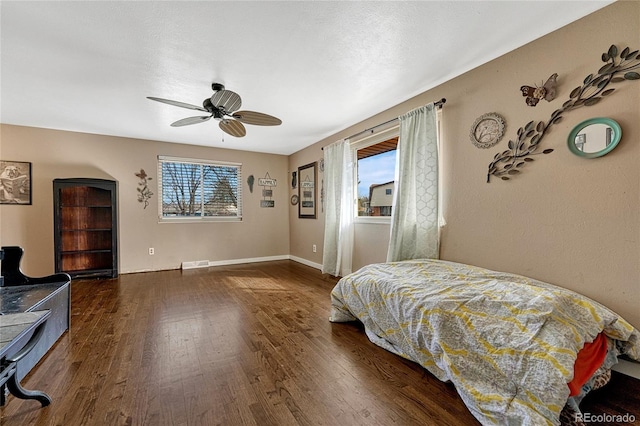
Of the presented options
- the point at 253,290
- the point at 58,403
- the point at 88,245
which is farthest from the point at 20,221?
the point at 58,403

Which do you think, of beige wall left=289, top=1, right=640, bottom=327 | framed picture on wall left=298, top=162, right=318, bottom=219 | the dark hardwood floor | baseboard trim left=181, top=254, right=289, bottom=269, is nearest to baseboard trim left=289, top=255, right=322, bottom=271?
baseboard trim left=181, top=254, right=289, bottom=269

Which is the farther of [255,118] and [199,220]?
[199,220]

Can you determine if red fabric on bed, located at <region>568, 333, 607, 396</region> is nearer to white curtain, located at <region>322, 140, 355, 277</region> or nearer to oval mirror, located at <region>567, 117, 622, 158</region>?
oval mirror, located at <region>567, 117, 622, 158</region>

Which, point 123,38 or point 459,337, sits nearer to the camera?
point 459,337

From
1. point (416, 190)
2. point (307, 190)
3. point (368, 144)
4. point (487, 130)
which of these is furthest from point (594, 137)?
point (307, 190)

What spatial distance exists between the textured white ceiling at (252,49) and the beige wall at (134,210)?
2.90ft

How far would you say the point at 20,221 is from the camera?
3861 mm

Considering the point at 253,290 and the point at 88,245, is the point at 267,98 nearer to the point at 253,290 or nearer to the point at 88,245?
the point at 253,290

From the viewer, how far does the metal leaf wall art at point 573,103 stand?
1647mm

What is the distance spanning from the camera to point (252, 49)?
7.02 feet

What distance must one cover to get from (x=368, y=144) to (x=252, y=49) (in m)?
2.09

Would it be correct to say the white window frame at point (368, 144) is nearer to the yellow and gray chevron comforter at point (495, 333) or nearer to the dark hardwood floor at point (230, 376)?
the dark hardwood floor at point (230, 376)

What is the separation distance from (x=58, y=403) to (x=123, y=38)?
2.40 m

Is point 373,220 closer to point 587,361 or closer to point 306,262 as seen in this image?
point 306,262
